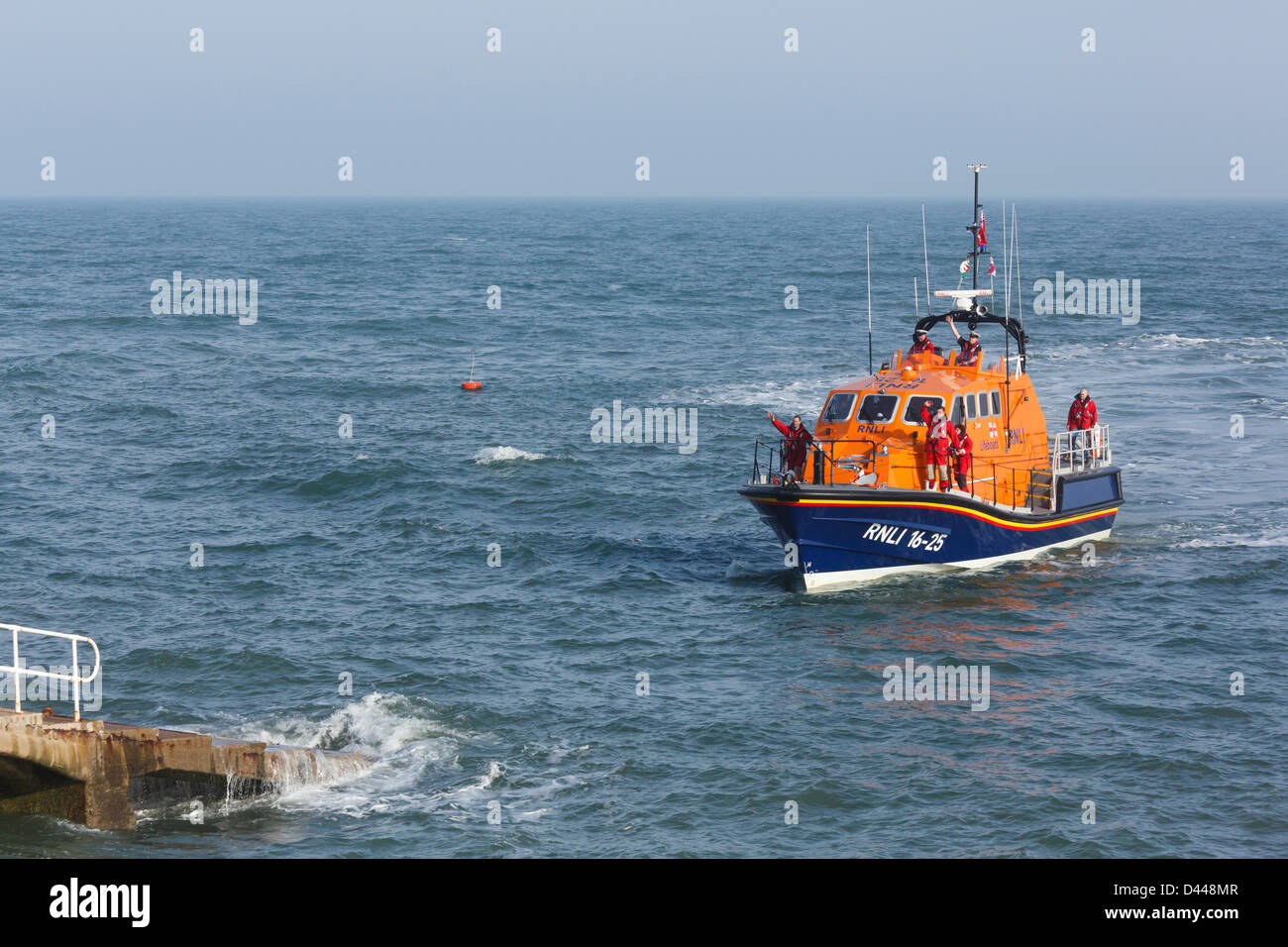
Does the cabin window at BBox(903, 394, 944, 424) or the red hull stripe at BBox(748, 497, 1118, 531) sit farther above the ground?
the cabin window at BBox(903, 394, 944, 424)

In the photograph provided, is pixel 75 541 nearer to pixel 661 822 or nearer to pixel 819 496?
pixel 819 496

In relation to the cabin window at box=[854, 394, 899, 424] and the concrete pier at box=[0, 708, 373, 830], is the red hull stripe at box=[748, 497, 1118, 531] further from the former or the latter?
the concrete pier at box=[0, 708, 373, 830]

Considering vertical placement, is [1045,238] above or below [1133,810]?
above

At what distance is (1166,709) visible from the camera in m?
22.6

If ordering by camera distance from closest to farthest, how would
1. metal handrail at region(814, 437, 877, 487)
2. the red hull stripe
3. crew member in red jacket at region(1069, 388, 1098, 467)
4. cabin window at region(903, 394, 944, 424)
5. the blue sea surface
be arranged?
the blue sea surface < the red hull stripe < metal handrail at region(814, 437, 877, 487) < cabin window at region(903, 394, 944, 424) < crew member in red jacket at region(1069, 388, 1098, 467)

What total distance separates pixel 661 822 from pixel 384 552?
46.5 feet

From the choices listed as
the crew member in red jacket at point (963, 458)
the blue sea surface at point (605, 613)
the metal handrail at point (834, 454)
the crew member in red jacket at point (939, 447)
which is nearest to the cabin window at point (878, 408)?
the metal handrail at point (834, 454)

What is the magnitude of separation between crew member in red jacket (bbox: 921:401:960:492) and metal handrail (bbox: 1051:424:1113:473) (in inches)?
152

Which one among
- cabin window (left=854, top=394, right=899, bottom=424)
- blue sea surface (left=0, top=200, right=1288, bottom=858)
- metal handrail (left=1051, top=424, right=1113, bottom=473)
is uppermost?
cabin window (left=854, top=394, right=899, bottom=424)

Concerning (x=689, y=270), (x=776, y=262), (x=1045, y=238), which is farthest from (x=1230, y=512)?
(x=1045, y=238)

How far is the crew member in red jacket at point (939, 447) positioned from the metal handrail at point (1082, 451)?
12.6ft

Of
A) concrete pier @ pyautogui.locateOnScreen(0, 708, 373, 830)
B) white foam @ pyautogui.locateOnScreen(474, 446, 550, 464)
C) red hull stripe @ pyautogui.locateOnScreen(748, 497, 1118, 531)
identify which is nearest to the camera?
concrete pier @ pyautogui.locateOnScreen(0, 708, 373, 830)

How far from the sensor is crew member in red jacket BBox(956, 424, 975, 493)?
2761 centimetres

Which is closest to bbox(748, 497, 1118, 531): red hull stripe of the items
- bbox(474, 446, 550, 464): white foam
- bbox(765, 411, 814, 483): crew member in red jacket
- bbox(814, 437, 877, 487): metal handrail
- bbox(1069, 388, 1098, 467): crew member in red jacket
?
bbox(765, 411, 814, 483): crew member in red jacket
